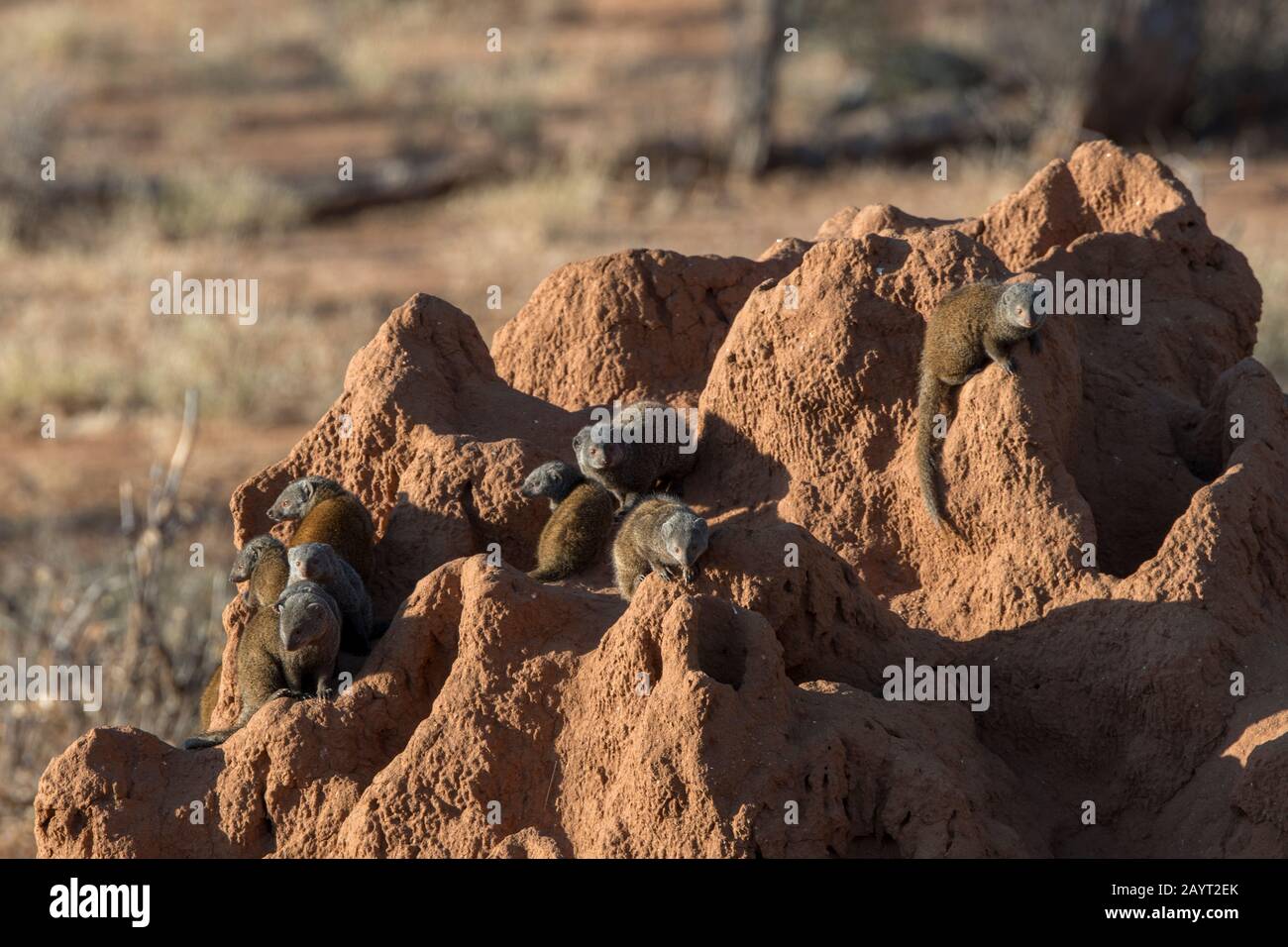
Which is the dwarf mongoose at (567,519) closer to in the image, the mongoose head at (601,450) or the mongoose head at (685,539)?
the mongoose head at (601,450)

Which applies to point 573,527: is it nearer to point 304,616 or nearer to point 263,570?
point 263,570

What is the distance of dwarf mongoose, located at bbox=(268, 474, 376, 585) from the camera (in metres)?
5.43

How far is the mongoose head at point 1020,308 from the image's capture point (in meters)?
5.15

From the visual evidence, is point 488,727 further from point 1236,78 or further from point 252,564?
point 1236,78

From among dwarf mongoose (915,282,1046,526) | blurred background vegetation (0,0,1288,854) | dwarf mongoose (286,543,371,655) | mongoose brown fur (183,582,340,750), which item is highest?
blurred background vegetation (0,0,1288,854)

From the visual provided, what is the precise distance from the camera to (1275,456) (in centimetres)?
530

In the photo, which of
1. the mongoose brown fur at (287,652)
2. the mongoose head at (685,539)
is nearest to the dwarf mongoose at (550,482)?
the mongoose head at (685,539)

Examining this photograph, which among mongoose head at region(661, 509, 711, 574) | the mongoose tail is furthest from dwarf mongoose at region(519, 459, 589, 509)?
the mongoose tail

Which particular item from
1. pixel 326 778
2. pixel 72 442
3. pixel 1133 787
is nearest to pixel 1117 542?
pixel 1133 787

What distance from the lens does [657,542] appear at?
16.4ft

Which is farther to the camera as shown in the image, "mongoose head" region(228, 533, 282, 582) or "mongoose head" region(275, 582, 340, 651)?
"mongoose head" region(228, 533, 282, 582)

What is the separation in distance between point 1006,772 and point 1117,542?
3.36 feet

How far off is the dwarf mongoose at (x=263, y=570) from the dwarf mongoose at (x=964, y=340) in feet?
6.45

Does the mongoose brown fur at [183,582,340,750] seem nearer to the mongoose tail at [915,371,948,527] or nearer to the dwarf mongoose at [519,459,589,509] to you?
the dwarf mongoose at [519,459,589,509]
